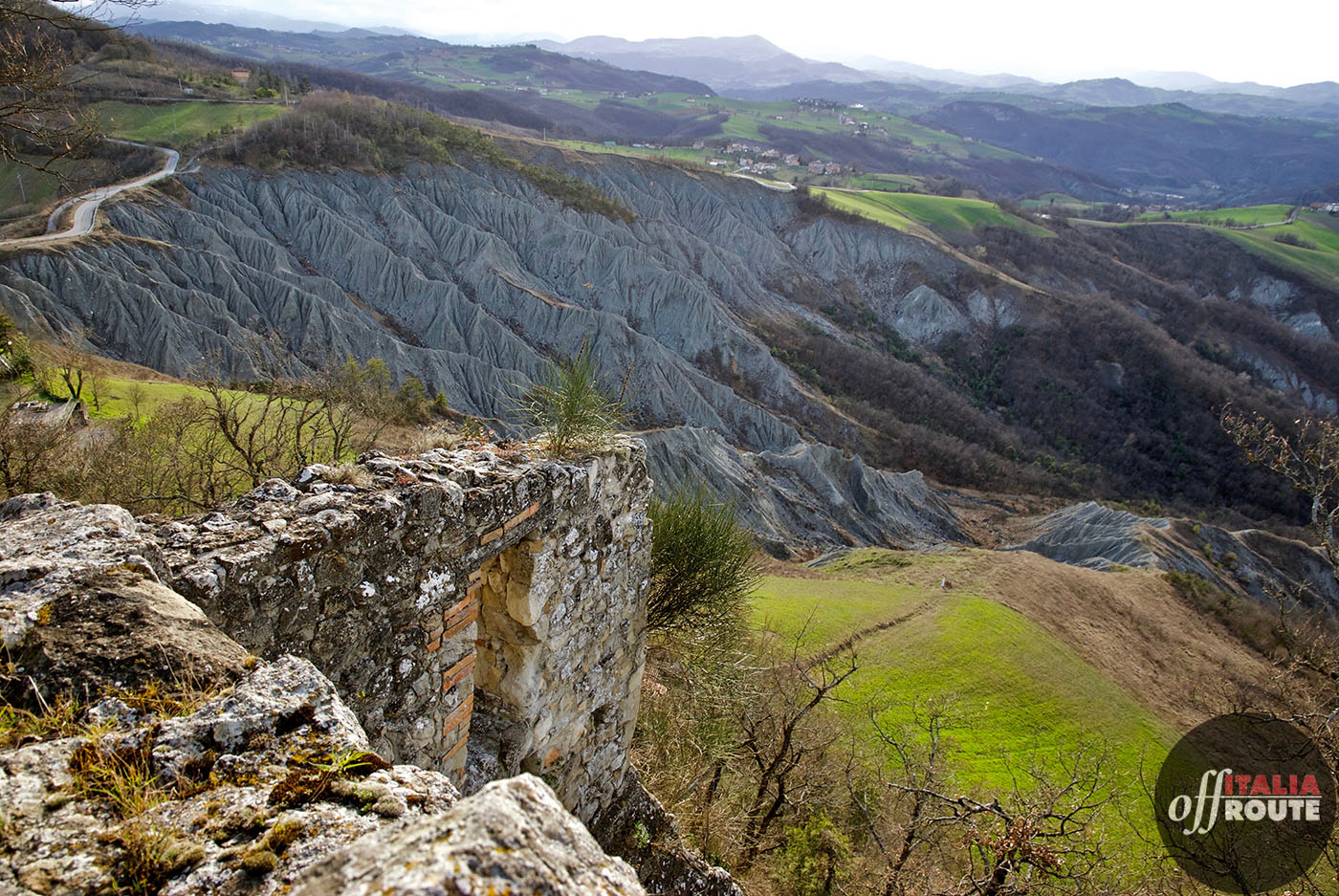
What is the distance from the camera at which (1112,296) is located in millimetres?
75000

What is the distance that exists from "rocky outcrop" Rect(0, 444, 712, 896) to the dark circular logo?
9.21 m

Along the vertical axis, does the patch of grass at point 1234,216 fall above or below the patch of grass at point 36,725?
above

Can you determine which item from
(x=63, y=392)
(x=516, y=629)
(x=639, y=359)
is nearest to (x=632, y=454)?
(x=516, y=629)

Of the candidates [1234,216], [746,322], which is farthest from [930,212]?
[1234,216]

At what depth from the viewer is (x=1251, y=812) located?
13.0 meters

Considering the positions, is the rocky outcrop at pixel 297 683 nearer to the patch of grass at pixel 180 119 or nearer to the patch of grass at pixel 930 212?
the patch of grass at pixel 180 119

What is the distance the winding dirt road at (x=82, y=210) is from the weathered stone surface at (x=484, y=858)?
4168 cm

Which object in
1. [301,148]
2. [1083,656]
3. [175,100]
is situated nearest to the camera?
[1083,656]

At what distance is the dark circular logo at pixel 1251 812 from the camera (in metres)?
11.1

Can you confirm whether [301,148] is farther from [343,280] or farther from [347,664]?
[347,664]

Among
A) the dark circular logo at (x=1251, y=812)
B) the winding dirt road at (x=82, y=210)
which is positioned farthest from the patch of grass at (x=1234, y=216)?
the winding dirt road at (x=82, y=210)

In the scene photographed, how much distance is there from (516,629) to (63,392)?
21.3 m

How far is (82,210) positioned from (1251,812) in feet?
175

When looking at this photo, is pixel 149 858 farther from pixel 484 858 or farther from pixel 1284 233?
pixel 1284 233
